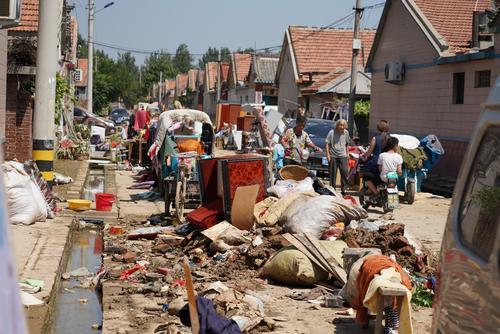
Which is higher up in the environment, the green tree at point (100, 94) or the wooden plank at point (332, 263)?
the green tree at point (100, 94)

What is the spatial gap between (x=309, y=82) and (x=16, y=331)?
47.4m

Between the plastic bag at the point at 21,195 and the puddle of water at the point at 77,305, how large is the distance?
0.88m

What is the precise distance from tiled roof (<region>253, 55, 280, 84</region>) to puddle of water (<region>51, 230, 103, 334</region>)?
166ft

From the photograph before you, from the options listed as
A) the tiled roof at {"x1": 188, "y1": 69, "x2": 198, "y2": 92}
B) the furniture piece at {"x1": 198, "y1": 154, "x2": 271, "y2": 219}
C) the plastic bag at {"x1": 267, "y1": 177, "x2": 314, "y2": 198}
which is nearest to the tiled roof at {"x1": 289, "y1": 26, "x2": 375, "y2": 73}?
the plastic bag at {"x1": 267, "y1": 177, "x2": 314, "y2": 198}

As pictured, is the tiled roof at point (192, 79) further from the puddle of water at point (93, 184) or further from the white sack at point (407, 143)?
the white sack at point (407, 143)

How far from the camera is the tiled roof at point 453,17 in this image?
27.8m

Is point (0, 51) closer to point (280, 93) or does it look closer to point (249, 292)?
point (249, 292)

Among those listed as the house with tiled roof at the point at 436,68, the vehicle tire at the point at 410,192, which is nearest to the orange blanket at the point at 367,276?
the vehicle tire at the point at 410,192

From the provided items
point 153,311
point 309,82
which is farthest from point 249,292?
point 309,82

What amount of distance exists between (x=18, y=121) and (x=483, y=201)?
19.4 m

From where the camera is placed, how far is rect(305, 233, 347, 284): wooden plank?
941 centimetres

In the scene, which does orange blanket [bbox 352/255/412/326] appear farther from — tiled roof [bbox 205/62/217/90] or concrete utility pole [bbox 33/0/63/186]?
tiled roof [bbox 205/62/217/90]

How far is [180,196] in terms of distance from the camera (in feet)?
48.3

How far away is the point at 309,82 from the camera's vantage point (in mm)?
48688
